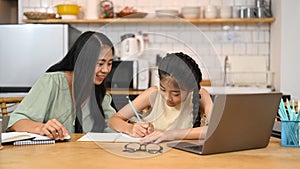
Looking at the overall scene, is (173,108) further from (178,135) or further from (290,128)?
(290,128)

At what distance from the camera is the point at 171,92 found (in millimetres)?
1727

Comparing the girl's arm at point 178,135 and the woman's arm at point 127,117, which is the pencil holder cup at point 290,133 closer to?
the girl's arm at point 178,135

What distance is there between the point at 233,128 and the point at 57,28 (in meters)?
3.18

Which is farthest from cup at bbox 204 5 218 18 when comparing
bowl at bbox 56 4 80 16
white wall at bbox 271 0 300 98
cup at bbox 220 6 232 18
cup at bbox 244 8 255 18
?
bowl at bbox 56 4 80 16

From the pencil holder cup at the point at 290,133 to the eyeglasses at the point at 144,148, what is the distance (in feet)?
1.47

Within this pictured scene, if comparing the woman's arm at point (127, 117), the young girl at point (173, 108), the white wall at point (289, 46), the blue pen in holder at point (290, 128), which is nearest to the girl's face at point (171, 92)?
the young girl at point (173, 108)

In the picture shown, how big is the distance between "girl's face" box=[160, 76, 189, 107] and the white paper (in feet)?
0.64

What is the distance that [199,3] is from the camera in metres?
5.07

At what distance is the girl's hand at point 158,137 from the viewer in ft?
5.84

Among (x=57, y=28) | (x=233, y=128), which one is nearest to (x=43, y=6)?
(x=57, y=28)

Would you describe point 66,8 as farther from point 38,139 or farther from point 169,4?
point 38,139

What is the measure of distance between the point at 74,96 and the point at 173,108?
1.57 feet

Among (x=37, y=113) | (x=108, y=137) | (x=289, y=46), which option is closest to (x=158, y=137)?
(x=108, y=137)

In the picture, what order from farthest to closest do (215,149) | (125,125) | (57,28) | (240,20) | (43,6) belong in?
1. (43,6)
2. (240,20)
3. (57,28)
4. (125,125)
5. (215,149)
